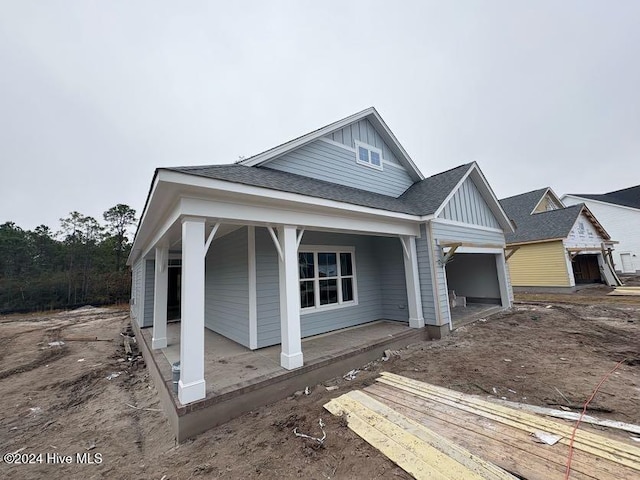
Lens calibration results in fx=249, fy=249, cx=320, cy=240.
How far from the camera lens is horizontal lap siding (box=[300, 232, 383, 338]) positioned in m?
6.06

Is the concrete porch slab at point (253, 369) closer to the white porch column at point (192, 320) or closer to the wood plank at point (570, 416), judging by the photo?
the white porch column at point (192, 320)

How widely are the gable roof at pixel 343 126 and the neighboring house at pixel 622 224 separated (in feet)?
82.9

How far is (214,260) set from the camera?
293 inches

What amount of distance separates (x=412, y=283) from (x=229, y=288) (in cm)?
466

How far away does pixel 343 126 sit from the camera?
7312 millimetres

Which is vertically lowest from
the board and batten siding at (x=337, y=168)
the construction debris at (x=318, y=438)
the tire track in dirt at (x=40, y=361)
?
the tire track in dirt at (x=40, y=361)

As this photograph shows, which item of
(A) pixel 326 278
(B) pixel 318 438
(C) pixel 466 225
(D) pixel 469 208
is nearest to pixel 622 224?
(D) pixel 469 208

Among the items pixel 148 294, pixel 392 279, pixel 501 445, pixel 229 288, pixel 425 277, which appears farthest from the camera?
pixel 148 294

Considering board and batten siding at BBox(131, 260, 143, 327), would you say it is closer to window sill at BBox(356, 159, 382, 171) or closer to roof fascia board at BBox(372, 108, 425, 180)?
window sill at BBox(356, 159, 382, 171)

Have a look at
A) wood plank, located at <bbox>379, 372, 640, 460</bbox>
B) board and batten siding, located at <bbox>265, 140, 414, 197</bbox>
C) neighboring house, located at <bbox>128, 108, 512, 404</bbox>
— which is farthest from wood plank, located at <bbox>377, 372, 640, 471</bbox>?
board and batten siding, located at <bbox>265, 140, 414, 197</bbox>

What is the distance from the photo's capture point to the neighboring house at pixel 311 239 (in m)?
3.32

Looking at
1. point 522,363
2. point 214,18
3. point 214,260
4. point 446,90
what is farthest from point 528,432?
point 446,90

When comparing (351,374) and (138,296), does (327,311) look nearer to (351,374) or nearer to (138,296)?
(351,374)

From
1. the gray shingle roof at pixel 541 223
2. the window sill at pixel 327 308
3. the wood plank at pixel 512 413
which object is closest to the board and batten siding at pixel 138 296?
the window sill at pixel 327 308
